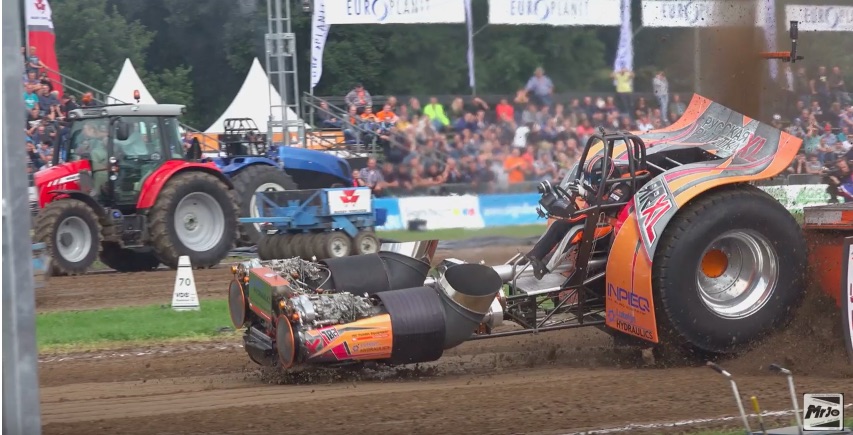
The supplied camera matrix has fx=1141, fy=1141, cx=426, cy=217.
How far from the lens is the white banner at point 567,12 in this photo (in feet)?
69.1

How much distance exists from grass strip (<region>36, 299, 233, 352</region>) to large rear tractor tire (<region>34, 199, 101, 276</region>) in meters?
2.71

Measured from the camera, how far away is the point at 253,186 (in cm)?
1606

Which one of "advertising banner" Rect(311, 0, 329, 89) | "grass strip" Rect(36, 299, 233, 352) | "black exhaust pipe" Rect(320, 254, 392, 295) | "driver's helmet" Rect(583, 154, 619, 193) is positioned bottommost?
"grass strip" Rect(36, 299, 233, 352)

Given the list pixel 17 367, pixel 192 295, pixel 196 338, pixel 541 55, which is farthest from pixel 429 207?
pixel 17 367

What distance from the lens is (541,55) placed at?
21531 mm

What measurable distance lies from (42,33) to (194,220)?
7508 mm

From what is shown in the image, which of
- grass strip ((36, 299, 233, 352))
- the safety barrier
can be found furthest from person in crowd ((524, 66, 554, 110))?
grass strip ((36, 299, 233, 352))

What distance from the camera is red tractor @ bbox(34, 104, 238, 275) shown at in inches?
541

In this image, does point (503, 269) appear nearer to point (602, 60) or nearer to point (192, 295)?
point (192, 295)

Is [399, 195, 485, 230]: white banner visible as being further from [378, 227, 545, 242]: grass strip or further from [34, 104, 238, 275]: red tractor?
[34, 104, 238, 275]: red tractor

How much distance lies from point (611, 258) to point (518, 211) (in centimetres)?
1234

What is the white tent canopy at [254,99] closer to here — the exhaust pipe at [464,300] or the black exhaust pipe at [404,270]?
the black exhaust pipe at [404,270]

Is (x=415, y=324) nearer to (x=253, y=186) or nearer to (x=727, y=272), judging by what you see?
(x=727, y=272)

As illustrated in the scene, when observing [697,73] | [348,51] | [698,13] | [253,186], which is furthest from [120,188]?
[348,51]
